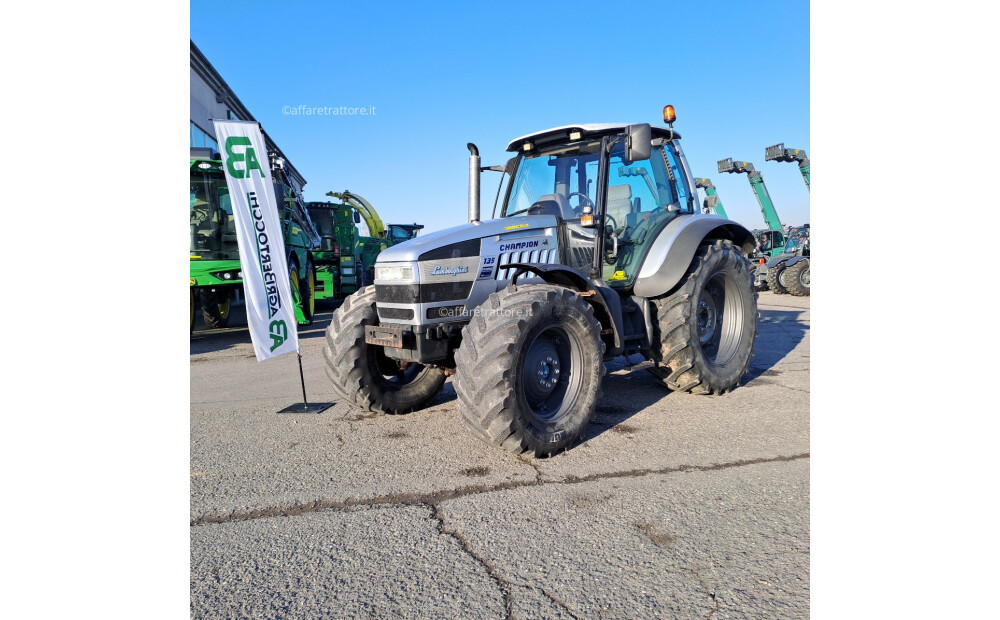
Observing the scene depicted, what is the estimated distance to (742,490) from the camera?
Result: 3297 mm

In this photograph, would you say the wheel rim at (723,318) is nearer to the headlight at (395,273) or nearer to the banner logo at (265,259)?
the headlight at (395,273)

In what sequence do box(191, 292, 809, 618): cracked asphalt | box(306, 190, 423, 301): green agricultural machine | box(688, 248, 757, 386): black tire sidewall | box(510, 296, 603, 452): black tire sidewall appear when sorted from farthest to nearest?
box(306, 190, 423, 301): green agricultural machine < box(688, 248, 757, 386): black tire sidewall < box(510, 296, 603, 452): black tire sidewall < box(191, 292, 809, 618): cracked asphalt

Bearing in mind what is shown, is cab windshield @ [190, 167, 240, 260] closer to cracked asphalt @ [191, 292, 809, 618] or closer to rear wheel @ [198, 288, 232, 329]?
rear wheel @ [198, 288, 232, 329]

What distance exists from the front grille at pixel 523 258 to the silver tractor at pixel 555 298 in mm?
12

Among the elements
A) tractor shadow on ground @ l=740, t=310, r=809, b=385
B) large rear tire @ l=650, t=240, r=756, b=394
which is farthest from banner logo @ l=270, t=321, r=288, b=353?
tractor shadow on ground @ l=740, t=310, r=809, b=385

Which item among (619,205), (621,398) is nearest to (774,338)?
(621,398)

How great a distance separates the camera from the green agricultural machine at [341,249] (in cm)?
1590

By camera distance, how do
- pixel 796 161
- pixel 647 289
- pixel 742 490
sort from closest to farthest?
pixel 742 490
pixel 647 289
pixel 796 161

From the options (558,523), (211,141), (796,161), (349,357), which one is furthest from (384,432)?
(211,141)

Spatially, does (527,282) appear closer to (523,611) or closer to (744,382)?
(523,611)

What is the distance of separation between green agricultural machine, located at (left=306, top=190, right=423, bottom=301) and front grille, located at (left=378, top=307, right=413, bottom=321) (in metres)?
11.2

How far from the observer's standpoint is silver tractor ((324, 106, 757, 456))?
3.81m

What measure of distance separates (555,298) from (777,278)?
14842 mm

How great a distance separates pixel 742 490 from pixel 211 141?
2152 centimetres
